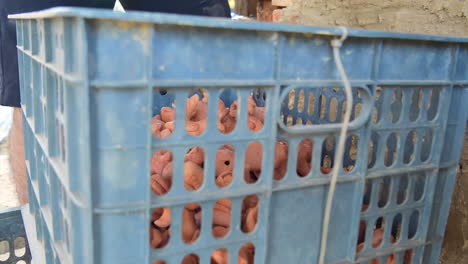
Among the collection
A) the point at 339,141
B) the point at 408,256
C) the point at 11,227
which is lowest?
the point at 11,227

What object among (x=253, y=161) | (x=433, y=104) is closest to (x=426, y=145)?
(x=433, y=104)

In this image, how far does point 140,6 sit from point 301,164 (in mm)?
1818

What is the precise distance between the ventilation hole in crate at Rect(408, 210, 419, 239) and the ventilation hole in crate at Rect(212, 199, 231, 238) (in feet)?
1.71

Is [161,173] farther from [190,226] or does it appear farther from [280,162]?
[280,162]

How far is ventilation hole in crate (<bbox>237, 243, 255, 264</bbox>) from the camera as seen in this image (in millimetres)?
972

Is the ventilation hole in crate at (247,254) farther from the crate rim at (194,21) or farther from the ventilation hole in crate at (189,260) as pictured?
the crate rim at (194,21)

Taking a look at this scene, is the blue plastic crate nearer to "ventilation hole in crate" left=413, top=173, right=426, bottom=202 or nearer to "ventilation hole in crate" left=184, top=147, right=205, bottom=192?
"ventilation hole in crate" left=413, top=173, right=426, bottom=202

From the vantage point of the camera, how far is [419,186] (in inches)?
46.4

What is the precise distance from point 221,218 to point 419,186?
1.77 feet

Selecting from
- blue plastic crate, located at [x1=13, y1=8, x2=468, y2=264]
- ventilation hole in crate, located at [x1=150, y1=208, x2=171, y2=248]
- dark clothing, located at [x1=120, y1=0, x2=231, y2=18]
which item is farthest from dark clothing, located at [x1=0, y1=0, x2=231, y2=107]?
ventilation hole in crate, located at [x1=150, y1=208, x2=171, y2=248]

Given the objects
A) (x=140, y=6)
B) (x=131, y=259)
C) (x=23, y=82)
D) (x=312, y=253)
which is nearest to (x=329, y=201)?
(x=312, y=253)

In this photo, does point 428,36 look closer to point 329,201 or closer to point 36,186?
point 329,201

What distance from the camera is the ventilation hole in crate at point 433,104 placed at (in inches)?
43.3

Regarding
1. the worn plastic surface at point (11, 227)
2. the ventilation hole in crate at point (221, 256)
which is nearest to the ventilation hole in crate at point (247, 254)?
the ventilation hole in crate at point (221, 256)
